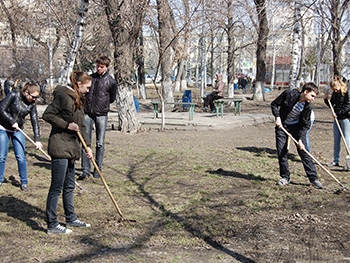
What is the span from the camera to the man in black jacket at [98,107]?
7266mm

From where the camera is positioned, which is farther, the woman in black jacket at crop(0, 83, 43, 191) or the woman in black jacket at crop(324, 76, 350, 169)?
the woman in black jacket at crop(324, 76, 350, 169)

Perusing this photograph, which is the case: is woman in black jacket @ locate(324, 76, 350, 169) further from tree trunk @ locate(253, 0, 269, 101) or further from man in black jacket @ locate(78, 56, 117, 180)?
tree trunk @ locate(253, 0, 269, 101)

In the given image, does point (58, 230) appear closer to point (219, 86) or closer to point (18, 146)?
point (18, 146)

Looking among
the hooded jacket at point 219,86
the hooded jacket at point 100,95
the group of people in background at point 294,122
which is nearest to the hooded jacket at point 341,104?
the group of people in background at point 294,122

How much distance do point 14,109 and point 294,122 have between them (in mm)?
3989

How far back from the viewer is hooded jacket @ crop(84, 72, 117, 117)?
23.9 ft

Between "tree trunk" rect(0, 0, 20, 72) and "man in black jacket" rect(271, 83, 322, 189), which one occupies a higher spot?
"tree trunk" rect(0, 0, 20, 72)

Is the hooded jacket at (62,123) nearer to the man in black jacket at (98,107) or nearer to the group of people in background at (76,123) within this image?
the group of people in background at (76,123)

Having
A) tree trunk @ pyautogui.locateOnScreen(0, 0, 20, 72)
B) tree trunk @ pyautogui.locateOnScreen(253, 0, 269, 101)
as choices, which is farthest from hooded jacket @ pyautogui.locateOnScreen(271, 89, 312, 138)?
tree trunk @ pyautogui.locateOnScreen(253, 0, 269, 101)

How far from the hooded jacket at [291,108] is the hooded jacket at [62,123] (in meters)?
3.17

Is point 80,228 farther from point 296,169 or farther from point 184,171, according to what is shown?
point 296,169

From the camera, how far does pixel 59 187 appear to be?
4762mm

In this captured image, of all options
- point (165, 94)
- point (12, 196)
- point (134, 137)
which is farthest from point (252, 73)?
point (12, 196)

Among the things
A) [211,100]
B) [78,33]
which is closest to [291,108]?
[78,33]
